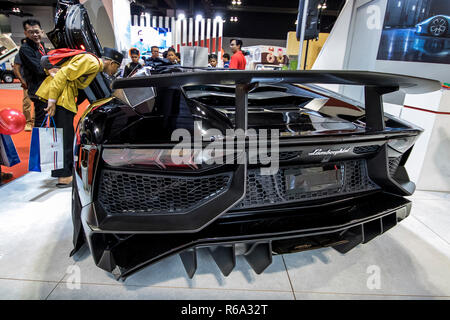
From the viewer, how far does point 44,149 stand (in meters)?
2.21

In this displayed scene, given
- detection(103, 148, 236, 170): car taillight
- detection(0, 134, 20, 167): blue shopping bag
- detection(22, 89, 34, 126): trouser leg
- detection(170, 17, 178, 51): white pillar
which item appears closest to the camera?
detection(103, 148, 236, 170): car taillight

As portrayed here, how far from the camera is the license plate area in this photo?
1.19 metres

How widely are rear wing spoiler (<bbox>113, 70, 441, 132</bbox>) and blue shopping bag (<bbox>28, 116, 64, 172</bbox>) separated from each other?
1.74 m

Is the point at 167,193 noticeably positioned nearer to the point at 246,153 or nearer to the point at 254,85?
the point at 246,153

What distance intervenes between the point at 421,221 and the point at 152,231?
228 centimetres

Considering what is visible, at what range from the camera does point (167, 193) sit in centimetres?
105

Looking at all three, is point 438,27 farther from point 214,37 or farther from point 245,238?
point 214,37

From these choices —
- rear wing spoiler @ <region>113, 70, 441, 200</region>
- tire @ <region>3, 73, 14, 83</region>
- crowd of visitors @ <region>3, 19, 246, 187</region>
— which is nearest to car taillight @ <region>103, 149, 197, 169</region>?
rear wing spoiler @ <region>113, 70, 441, 200</region>

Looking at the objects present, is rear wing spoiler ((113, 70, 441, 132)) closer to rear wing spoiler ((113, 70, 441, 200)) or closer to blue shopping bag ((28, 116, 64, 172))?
rear wing spoiler ((113, 70, 441, 200))

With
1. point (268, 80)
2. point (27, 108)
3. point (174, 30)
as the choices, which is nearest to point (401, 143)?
point (268, 80)

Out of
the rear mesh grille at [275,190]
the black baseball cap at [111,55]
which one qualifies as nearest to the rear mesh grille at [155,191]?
A: the rear mesh grille at [275,190]

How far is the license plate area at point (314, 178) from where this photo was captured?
1192 mm
